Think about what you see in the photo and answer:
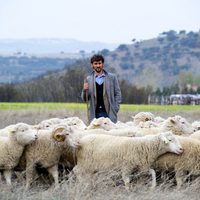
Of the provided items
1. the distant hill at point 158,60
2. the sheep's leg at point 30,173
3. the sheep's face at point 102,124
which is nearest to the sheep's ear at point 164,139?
the sheep's face at point 102,124

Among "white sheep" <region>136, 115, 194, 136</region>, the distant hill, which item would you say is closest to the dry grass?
"white sheep" <region>136, 115, 194, 136</region>

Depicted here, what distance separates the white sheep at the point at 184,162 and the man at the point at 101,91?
9.25 feet

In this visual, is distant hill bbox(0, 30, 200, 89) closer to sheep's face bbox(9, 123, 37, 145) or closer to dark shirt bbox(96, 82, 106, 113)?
dark shirt bbox(96, 82, 106, 113)

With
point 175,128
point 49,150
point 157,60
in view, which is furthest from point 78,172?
point 157,60

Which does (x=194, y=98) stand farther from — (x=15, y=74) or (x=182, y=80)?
(x=15, y=74)

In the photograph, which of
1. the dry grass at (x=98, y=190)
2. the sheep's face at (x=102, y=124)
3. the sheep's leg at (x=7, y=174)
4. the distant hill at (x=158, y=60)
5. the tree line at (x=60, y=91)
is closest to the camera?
→ the dry grass at (x=98, y=190)

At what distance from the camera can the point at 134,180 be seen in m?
9.84

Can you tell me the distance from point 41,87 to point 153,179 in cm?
4534

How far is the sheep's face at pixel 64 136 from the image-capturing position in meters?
9.91

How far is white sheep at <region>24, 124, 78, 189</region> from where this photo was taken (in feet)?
32.5

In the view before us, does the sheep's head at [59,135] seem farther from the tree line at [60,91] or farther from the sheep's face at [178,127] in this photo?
the tree line at [60,91]

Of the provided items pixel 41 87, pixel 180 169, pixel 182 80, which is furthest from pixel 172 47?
pixel 180 169

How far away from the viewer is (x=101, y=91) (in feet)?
41.2

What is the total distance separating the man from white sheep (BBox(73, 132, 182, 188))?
2.50 meters
